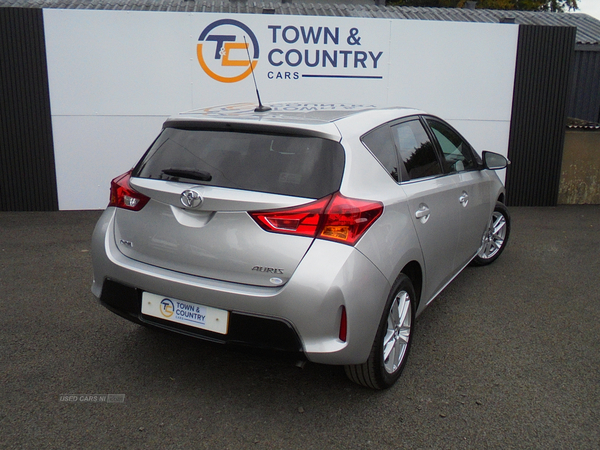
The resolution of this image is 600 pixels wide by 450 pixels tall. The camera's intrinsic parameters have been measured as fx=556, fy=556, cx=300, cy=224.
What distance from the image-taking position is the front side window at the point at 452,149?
4246mm

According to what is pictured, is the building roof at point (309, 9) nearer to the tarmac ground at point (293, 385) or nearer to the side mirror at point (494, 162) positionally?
the side mirror at point (494, 162)

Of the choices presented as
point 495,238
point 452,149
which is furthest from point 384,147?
point 495,238

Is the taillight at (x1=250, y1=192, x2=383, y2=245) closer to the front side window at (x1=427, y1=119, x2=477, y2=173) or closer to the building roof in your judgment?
the front side window at (x1=427, y1=119, x2=477, y2=173)

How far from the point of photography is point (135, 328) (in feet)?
13.0

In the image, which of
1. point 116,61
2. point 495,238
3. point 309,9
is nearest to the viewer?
point 495,238

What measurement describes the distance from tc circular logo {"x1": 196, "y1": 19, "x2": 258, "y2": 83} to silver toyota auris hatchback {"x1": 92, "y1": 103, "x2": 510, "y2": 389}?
15.5 ft

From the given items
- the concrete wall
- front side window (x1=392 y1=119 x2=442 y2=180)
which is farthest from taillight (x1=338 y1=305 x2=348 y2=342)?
the concrete wall

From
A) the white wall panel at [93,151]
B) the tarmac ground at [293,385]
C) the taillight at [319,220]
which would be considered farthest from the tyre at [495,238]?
the white wall panel at [93,151]

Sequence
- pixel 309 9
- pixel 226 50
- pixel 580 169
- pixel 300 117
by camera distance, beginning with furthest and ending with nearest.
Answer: pixel 309 9, pixel 580 169, pixel 226 50, pixel 300 117

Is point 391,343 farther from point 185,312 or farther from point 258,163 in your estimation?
point 258,163

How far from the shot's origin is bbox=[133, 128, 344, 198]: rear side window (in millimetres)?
2797

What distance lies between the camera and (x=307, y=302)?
8.64ft

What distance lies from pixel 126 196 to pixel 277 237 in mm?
1017

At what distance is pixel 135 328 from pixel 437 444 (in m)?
2.25
